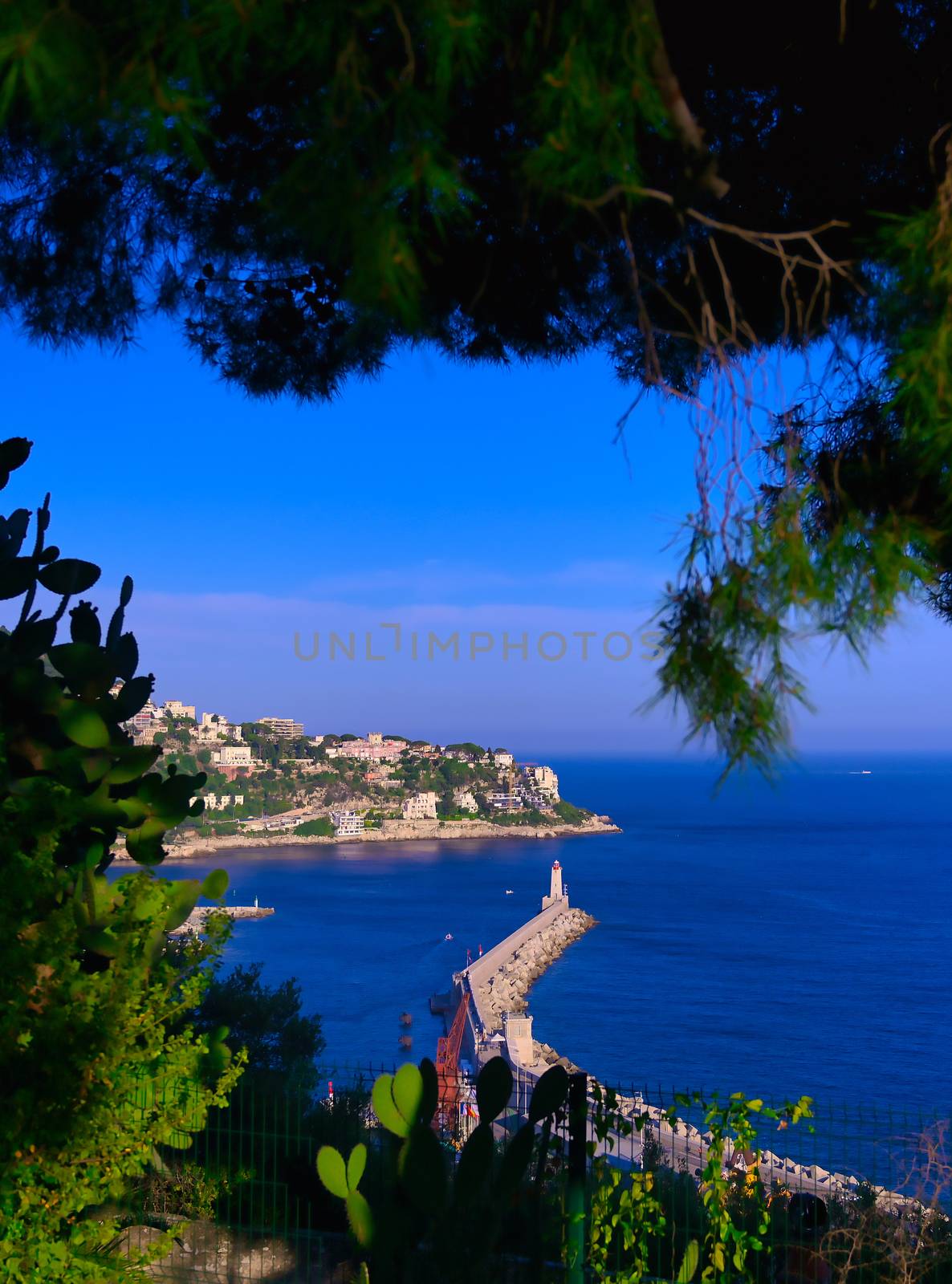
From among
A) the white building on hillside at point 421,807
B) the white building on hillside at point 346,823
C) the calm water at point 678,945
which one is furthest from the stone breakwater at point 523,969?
the white building on hillside at point 421,807

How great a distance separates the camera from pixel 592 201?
146cm

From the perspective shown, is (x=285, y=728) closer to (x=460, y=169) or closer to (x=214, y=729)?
(x=214, y=729)

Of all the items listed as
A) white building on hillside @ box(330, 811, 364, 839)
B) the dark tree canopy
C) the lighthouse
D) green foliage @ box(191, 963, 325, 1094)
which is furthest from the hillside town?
the dark tree canopy

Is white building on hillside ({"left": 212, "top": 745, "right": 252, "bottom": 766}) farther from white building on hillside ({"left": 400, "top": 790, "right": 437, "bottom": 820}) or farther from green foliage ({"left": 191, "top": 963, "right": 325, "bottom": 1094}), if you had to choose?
green foliage ({"left": 191, "top": 963, "right": 325, "bottom": 1094})

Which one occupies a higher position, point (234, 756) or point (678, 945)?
point (234, 756)

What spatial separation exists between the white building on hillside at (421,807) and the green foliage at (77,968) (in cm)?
7105

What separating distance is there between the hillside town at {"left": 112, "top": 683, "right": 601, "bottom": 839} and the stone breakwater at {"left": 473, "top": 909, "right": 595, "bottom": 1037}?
21901 millimetres

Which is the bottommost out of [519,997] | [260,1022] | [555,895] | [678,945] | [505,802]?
[519,997]

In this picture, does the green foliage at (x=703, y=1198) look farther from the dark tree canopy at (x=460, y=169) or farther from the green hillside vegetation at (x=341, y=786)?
the green hillside vegetation at (x=341, y=786)

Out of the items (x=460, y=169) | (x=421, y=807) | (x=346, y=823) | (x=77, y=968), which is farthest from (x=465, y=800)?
(x=460, y=169)

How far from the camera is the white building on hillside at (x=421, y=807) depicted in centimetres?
7388

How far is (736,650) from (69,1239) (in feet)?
6.74

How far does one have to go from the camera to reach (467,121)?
238 cm

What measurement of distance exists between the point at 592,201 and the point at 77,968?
188 centimetres
